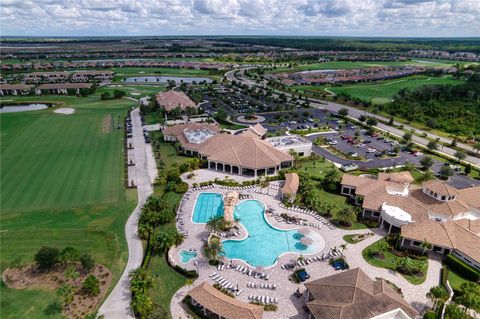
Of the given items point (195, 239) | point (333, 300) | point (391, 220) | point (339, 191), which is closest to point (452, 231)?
point (391, 220)

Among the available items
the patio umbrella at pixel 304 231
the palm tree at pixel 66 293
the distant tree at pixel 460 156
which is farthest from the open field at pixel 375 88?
the palm tree at pixel 66 293

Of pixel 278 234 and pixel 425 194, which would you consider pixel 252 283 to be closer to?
pixel 278 234

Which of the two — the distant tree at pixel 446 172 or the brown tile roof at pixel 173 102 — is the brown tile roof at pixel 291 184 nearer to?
the distant tree at pixel 446 172

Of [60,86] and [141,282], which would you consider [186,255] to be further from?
[60,86]

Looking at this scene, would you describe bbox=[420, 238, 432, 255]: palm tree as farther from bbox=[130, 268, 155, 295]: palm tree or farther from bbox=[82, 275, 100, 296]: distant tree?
bbox=[82, 275, 100, 296]: distant tree

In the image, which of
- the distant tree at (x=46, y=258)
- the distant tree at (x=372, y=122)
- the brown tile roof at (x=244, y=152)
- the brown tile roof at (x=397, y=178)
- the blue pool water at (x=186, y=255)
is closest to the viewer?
the distant tree at (x=46, y=258)

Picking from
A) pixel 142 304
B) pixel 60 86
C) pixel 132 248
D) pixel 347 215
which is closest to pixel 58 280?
pixel 132 248
